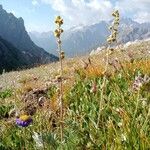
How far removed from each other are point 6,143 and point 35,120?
0.72 m

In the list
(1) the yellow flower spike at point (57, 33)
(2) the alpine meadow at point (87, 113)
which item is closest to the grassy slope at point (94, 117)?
(2) the alpine meadow at point (87, 113)

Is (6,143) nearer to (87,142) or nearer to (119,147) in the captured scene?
(87,142)

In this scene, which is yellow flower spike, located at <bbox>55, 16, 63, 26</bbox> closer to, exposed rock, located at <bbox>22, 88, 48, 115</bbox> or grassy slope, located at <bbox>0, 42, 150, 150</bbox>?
grassy slope, located at <bbox>0, 42, 150, 150</bbox>

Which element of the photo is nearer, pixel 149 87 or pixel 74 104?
pixel 149 87

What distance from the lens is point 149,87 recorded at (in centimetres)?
568

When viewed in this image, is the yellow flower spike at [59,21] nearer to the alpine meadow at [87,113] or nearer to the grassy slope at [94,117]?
the alpine meadow at [87,113]

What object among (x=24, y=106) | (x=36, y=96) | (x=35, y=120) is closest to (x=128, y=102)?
(x=35, y=120)

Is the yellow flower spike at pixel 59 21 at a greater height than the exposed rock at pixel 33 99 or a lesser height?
greater

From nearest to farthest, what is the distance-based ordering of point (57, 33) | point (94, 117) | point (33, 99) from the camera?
point (57, 33) → point (94, 117) → point (33, 99)

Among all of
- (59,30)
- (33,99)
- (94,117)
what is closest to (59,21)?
(59,30)

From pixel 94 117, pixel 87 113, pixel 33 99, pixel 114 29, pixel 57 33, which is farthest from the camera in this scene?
pixel 33 99

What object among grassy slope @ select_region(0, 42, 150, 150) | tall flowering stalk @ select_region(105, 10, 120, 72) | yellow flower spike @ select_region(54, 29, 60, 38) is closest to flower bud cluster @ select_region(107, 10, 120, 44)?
tall flowering stalk @ select_region(105, 10, 120, 72)

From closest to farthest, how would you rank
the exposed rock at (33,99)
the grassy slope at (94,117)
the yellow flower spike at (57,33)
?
the yellow flower spike at (57,33), the grassy slope at (94,117), the exposed rock at (33,99)

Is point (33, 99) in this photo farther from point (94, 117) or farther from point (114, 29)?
point (114, 29)
